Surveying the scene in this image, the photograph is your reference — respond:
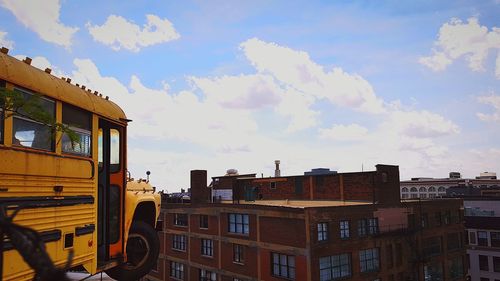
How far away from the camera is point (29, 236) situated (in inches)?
93.7

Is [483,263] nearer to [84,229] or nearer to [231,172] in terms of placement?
[231,172]

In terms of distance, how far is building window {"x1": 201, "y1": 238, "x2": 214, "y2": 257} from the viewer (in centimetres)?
4103

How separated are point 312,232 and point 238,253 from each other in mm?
9896

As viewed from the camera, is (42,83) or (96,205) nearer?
(42,83)

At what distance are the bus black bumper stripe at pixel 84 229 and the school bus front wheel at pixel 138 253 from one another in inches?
71.7

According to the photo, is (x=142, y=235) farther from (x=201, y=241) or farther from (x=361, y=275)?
(x=201, y=241)

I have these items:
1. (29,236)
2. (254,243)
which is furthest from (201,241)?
(29,236)

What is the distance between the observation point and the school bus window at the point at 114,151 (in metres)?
8.46

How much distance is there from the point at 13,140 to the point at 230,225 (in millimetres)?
34087

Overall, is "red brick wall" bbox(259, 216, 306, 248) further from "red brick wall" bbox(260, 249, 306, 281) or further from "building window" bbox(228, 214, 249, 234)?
"building window" bbox(228, 214, 249, 234)

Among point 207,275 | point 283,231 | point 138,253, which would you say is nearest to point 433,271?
point 283,231

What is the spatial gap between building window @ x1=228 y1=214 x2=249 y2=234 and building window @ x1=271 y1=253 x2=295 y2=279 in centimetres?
445

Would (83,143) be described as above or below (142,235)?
above

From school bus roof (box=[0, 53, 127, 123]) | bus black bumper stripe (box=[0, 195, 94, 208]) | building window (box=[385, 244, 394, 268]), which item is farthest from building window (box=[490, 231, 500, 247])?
bus black bumper stripe (box=[0, 195, 94, 208])
